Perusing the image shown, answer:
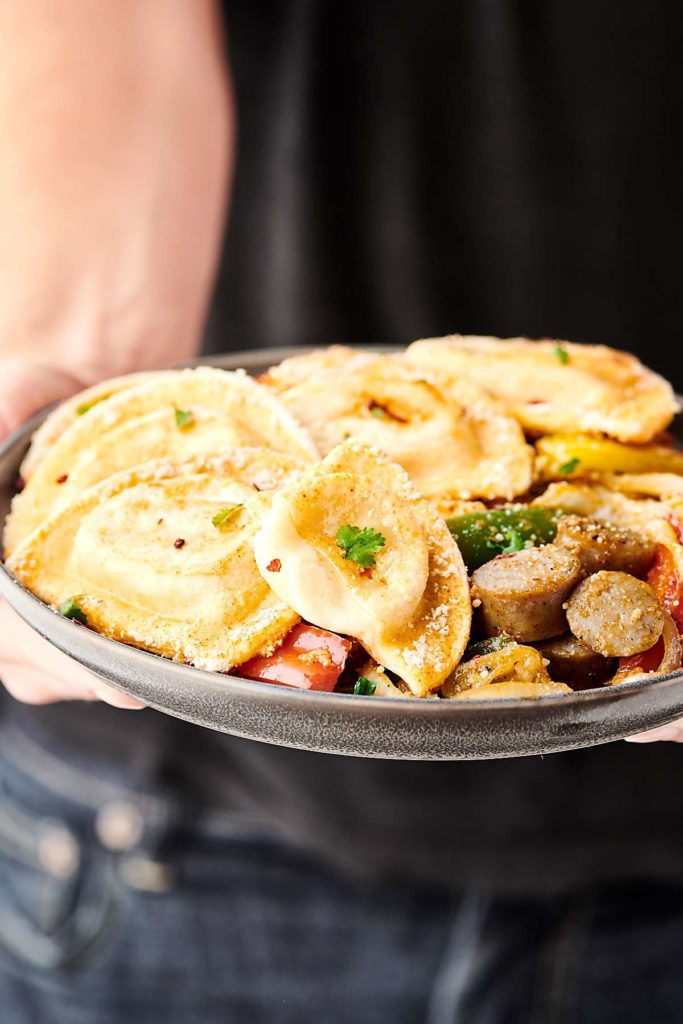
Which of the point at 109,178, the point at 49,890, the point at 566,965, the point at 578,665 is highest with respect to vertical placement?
the point at 109,178

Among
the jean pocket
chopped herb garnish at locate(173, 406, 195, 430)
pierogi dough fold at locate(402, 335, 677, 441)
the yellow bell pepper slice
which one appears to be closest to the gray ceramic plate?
chopped herb garnish at locate(173, 406, 195, 430)

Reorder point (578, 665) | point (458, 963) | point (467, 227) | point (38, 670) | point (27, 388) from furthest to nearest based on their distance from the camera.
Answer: point (458, 963)
point (467, 227)
point (27, 388)
point (38, 670)
point (578, 665)

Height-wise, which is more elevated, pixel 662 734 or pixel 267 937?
pixel 662 734

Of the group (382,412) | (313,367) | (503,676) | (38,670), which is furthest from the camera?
(313,367)

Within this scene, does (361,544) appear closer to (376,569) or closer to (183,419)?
(376,569)

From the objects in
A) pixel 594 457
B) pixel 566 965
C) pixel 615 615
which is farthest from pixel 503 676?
→ pixel 566 965

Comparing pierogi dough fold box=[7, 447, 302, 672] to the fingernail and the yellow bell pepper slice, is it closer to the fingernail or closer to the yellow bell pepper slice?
the yellow bell pepper slice

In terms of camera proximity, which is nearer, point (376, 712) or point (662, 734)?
Answer: point (376, 712)
